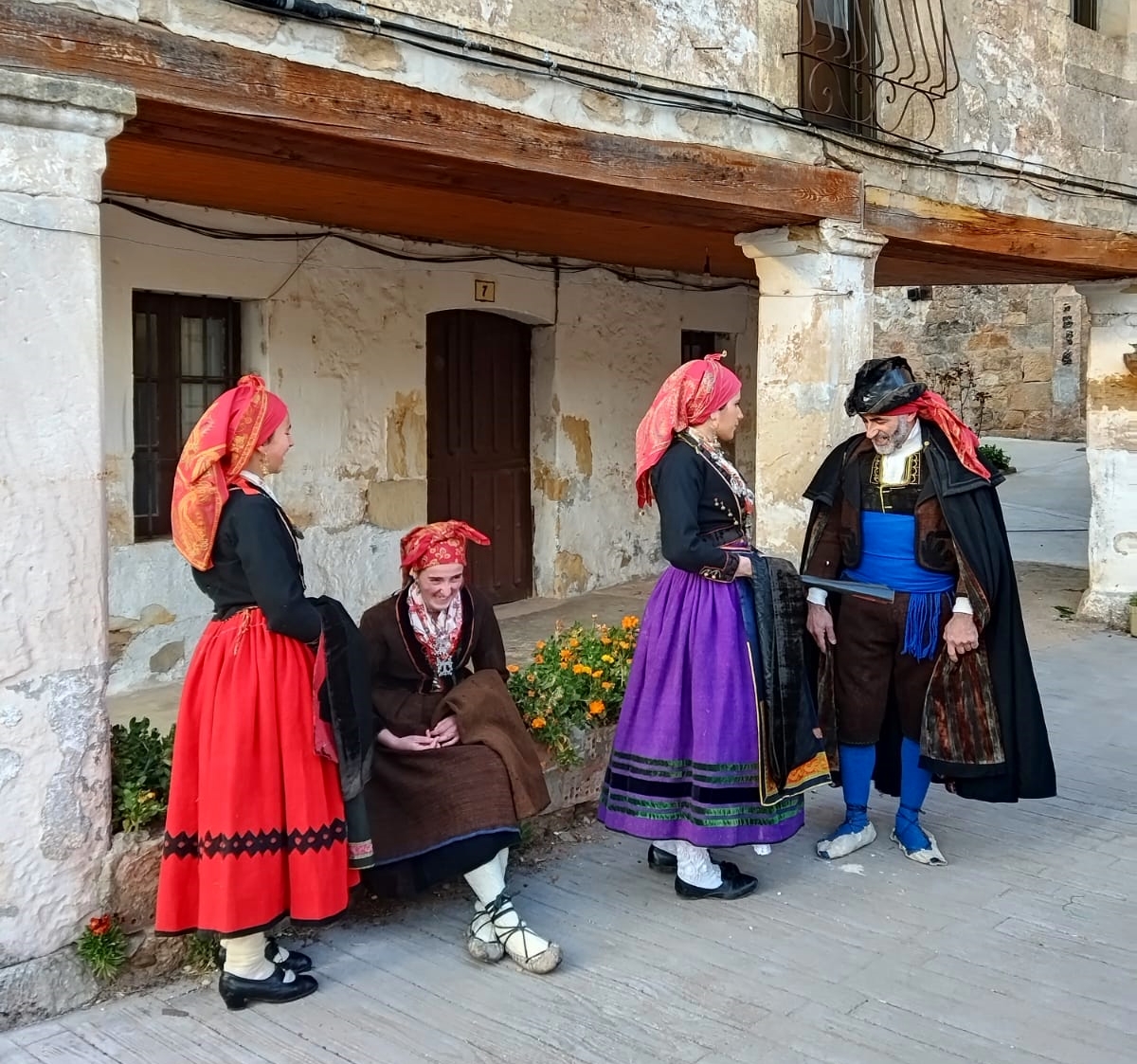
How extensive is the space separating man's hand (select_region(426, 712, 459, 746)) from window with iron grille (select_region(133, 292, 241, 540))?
362 cm

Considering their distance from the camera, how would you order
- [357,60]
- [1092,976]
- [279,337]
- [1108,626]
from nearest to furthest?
1. [1092,976]
2. [357,60]
3. [279,337]
4. [1108,626]

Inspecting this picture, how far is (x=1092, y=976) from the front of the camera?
3334 millimetres

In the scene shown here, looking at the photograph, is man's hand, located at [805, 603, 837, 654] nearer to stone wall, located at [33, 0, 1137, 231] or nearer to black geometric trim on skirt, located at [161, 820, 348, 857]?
black geometric trim on skirt, located at [161, 820, 348, 857]

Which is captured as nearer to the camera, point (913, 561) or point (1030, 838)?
point (913, 561)

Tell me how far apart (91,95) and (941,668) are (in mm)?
3132

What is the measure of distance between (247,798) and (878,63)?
17.2ft

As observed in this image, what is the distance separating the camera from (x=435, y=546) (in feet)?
11.4

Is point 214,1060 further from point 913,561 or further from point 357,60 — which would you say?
point 357,60

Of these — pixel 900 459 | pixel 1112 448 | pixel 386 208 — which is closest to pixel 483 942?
pixel 900 459

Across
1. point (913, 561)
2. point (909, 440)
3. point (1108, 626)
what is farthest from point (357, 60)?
point (1108, 626)

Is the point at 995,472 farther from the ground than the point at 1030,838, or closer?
farther from the ground

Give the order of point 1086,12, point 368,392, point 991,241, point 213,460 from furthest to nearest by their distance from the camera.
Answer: point 1086,12
point 368,392
point 991,241
point 213,460

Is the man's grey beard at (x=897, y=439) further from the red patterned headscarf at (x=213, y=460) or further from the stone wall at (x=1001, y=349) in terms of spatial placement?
the stone wall at (x=1001, y=349)

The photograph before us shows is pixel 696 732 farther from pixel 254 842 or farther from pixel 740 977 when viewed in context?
pixel 254 842
